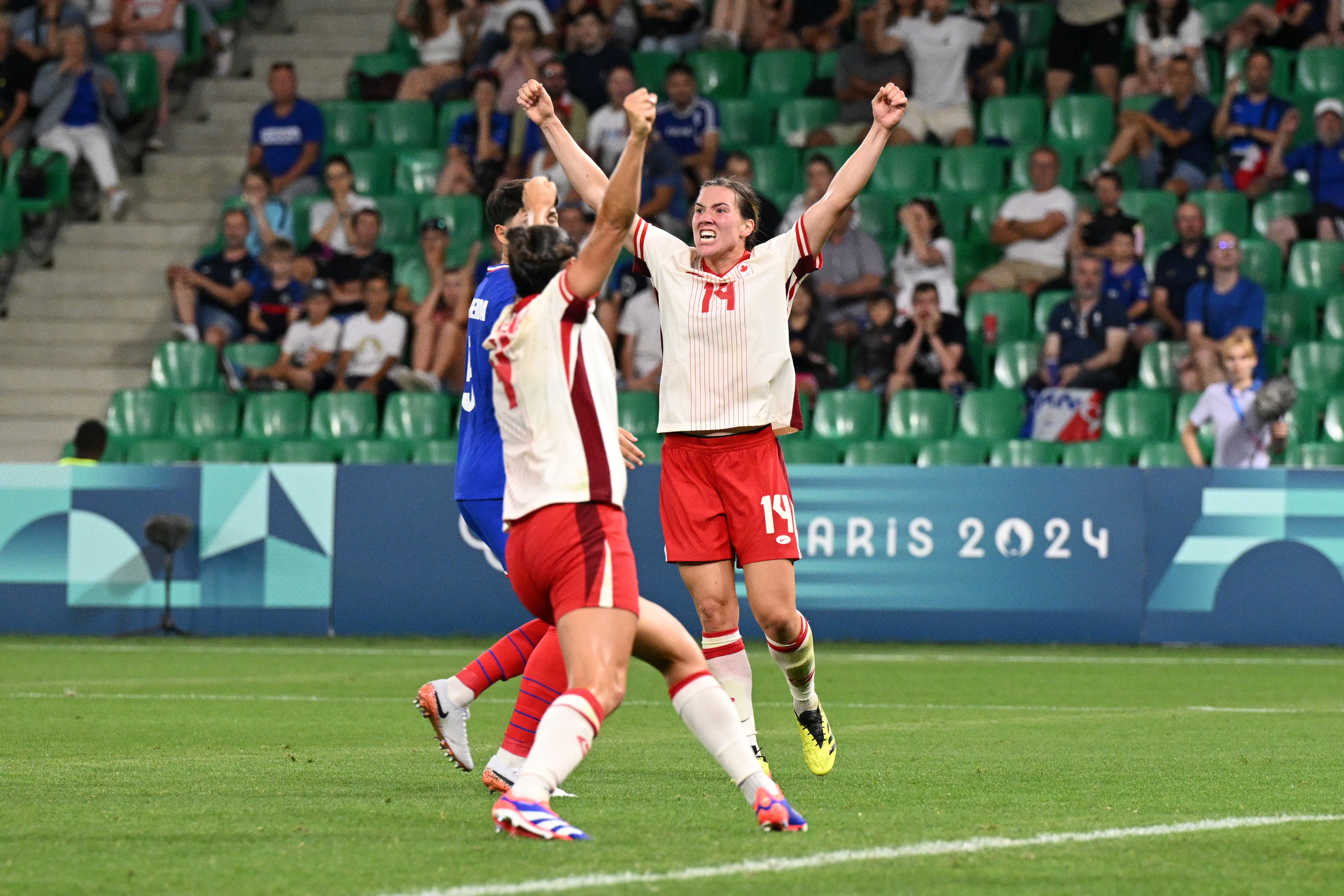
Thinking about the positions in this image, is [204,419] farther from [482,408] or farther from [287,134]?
[482,408]

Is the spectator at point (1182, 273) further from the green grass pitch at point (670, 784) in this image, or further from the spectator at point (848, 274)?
the green grass pitch at point (670, 784)

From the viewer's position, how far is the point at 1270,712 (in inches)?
389

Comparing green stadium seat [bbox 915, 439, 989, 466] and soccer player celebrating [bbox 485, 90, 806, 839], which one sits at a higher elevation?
soccer player celebrating [bbox 485, 90, 806, 839]

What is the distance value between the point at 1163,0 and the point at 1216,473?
5771 millimetres

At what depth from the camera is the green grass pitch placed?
4855 millimetres

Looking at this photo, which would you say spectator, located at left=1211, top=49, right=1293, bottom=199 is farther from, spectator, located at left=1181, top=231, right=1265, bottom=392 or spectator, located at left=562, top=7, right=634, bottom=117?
spectator, located at left=562, top=7, right=634, bottom=117

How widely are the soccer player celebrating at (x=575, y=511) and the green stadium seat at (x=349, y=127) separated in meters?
15.0

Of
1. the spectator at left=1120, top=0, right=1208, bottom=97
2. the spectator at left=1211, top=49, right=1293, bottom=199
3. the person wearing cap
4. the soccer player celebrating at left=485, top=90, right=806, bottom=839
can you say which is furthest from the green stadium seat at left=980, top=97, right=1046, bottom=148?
the soccer player celebrating at left=485, top=90, right=806, bottom=839

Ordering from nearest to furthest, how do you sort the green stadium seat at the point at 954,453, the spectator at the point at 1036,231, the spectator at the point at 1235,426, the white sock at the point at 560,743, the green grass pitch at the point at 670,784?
the green grass pitch at the point at 670,784 → the white sock at the point at 560,743 → the spectator at the point at 1235,426 → the green stadium seat at the point at 954,453 → the spectator at the point at 1036,231

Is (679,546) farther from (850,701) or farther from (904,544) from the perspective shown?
(904,544)

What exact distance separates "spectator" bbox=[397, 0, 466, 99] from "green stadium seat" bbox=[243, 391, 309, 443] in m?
4.50

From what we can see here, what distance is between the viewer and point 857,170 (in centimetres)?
713

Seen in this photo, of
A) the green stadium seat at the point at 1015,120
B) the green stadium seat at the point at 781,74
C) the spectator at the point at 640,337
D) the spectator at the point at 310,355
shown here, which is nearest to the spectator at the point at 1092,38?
the green stadium seat at the point at 1015,120

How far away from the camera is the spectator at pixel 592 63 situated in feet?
60.8
